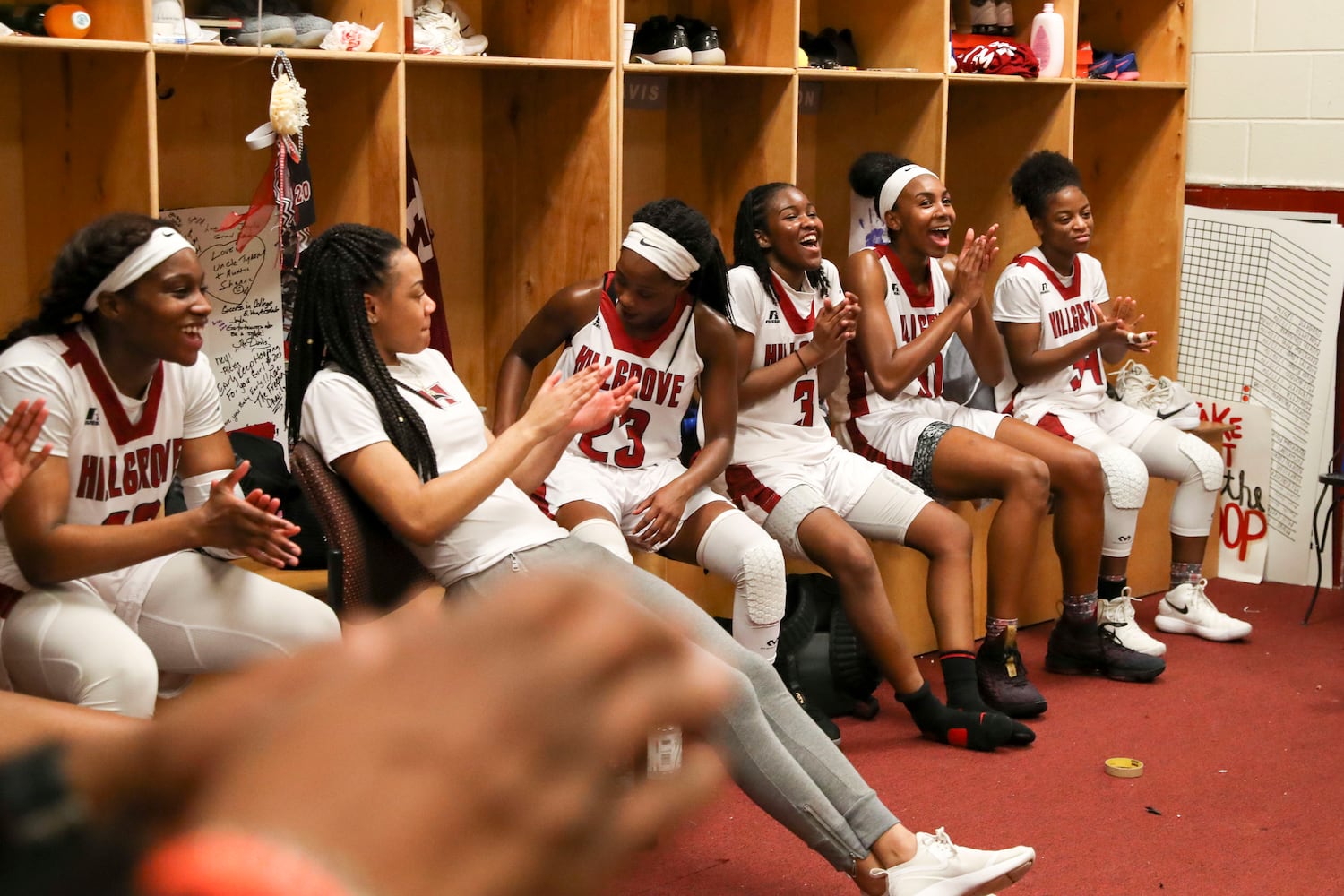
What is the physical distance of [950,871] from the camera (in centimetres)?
221

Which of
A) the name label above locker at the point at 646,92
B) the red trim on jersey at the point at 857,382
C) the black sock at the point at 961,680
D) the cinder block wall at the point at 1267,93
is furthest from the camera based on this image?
the cinder block wall at the point at 1267,93

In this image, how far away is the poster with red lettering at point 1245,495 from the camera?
4.64m

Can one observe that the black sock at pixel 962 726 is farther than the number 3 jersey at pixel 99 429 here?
Yes

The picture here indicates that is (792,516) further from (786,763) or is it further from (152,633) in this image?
(152,633)

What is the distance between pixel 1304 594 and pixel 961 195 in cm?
165

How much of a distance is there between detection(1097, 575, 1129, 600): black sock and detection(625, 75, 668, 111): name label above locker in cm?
178

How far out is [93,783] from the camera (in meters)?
0.45

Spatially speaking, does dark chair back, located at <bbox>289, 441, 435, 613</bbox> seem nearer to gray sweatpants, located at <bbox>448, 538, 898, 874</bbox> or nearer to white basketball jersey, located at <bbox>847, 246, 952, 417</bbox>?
gray sweatpants, located at <bbox>448, 538, 898, 874</bbox>

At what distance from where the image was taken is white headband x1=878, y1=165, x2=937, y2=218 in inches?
144

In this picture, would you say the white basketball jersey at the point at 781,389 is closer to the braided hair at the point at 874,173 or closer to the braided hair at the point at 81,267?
the braided hair at the point at 874,173

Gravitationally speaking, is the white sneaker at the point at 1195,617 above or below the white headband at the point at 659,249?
below

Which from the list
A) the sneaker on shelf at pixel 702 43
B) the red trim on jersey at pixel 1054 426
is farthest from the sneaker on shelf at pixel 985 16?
the red trim on jersey at pixel 1054 426

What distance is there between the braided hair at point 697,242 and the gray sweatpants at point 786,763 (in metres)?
0.88

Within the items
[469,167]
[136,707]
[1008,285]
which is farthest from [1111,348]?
[136,707]
